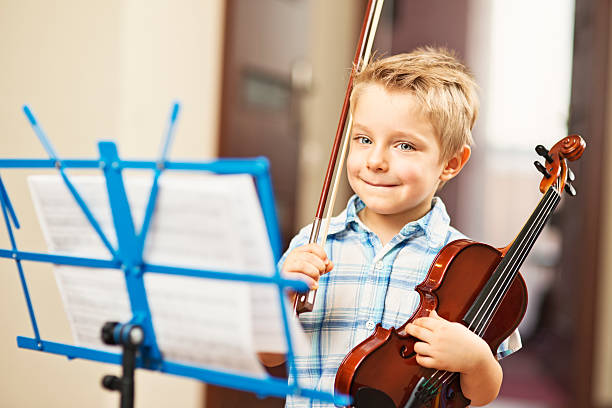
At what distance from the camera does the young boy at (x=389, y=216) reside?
3.02 ft

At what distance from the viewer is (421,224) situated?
3.21 feet

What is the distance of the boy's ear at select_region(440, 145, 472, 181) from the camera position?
100 centimetres

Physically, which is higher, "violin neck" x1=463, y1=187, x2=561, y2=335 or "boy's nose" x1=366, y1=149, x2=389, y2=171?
"boy's nose" x1=366, y1=149, x2=389, y2=171

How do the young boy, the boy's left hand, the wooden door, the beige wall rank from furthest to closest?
the wooden door → the beige wall → the young boy → the boy's left hand

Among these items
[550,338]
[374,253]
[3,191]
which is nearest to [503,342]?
[374,253]

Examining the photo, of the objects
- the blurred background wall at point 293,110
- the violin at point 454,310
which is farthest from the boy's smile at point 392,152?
the blurred background wall at point 293,110

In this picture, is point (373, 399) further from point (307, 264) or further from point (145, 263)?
point (145, 263)

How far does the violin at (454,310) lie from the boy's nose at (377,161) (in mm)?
144

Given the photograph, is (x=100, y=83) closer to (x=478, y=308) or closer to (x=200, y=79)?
(x=200, y=79)

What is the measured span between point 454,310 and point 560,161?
28cm

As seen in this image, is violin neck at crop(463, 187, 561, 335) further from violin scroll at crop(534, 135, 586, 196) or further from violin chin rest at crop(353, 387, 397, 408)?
violin chin rest at crop(353, 387, 397, 408)

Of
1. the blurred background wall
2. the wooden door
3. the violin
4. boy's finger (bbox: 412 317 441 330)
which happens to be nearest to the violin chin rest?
the violin

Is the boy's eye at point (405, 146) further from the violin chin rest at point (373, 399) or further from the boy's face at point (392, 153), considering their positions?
the violin chin rest at point (373, 399)

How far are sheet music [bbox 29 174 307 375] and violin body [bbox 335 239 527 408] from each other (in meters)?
0.15
